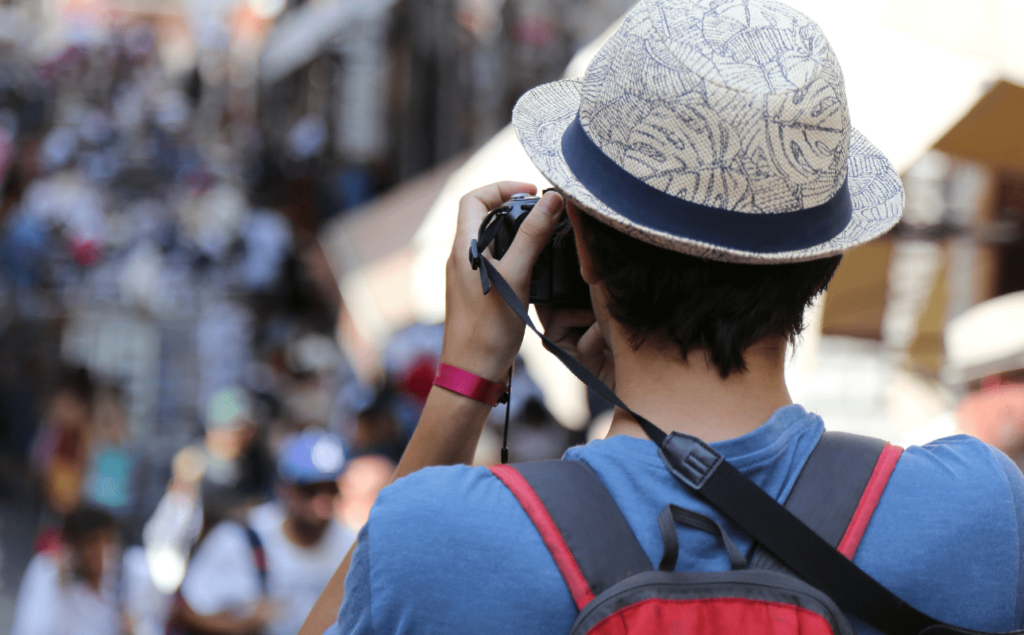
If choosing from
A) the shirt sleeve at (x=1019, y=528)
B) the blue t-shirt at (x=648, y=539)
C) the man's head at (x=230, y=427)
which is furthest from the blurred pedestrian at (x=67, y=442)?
the shirt sleeve at (x=1019, y=528)

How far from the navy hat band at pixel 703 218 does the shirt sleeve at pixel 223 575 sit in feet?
11.7

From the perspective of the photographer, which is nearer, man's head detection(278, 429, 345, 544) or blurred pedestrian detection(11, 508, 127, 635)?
man's head detection(278, 429, 345, 544)

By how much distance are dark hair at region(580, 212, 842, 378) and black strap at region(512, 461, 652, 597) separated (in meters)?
0.19

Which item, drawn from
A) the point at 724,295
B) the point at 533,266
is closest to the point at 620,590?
the point at 724,295

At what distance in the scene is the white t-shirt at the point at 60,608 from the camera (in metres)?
4.65

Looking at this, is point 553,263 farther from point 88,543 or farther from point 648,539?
point 88,543

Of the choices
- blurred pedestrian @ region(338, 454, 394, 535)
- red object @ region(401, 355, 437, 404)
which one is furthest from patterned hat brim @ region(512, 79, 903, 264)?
red object @ region(401, 355, 437, 404)

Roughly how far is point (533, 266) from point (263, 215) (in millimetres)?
9629

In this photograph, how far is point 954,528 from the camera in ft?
3.17

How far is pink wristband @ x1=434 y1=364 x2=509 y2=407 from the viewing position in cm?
117

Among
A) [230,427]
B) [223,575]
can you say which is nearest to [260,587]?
[223,575]

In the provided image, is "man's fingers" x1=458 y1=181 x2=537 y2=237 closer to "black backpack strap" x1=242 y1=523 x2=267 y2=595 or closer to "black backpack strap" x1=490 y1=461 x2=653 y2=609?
"black backpack strap" x1=490 y1=461 x2=653 y2=609

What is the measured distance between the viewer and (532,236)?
1.15 m

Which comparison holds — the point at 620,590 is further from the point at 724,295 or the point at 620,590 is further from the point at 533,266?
the point at 533,266
